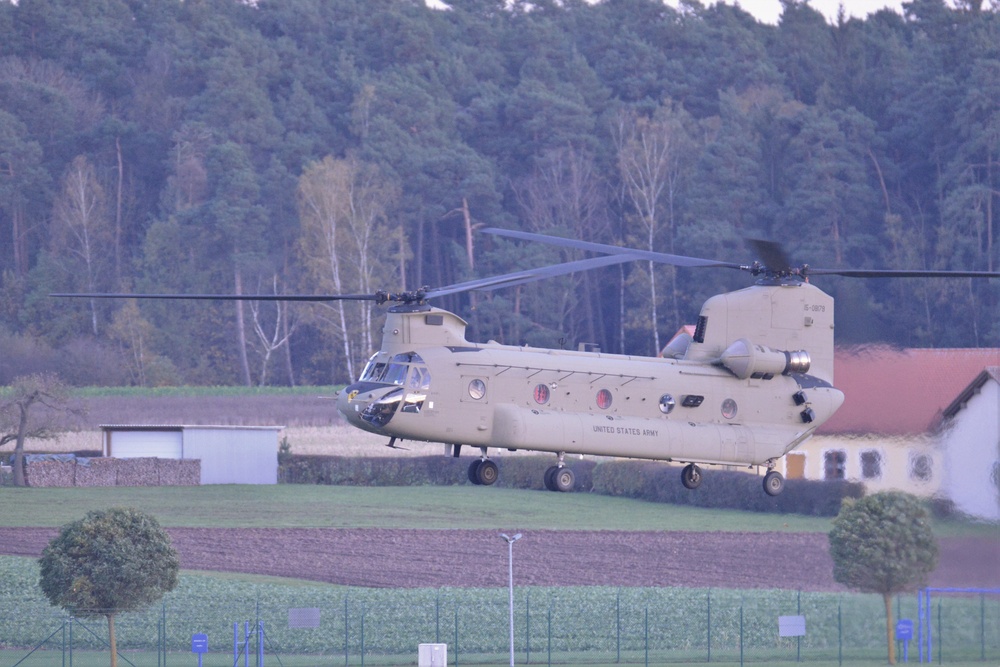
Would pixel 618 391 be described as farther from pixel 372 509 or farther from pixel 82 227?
pixel 82 227

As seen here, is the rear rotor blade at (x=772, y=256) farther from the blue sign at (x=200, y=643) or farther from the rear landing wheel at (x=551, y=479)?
the blue sign at (x=200, y=643)

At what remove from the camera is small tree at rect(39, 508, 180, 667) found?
41219 mm

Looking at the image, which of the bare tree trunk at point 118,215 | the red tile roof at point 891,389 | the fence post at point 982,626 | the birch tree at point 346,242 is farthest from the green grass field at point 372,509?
the bare tree trunk at point 118,215

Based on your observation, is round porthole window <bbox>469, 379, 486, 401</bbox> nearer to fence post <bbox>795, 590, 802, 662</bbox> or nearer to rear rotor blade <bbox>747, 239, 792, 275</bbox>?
rear rotor blade <bbox>747, 239, 792, 275</bbox>

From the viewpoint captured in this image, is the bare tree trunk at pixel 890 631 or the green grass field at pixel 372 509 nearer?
the bare tree trunk at pixel 890 631

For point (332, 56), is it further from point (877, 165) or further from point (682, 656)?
point (682, 656)

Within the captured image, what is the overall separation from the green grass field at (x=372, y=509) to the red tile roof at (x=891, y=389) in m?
26.1

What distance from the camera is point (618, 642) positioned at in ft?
147

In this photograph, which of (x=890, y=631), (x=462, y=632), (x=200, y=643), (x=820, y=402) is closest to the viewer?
(x=820, y=402)

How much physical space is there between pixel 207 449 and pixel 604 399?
49.1 metres

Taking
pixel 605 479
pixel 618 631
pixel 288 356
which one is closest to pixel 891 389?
pixel 618 631

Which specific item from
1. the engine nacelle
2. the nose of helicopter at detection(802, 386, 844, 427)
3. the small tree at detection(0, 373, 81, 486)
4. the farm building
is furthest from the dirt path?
the engine nacelle

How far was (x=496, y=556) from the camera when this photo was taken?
5709cm

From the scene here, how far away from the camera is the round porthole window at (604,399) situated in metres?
27.7
